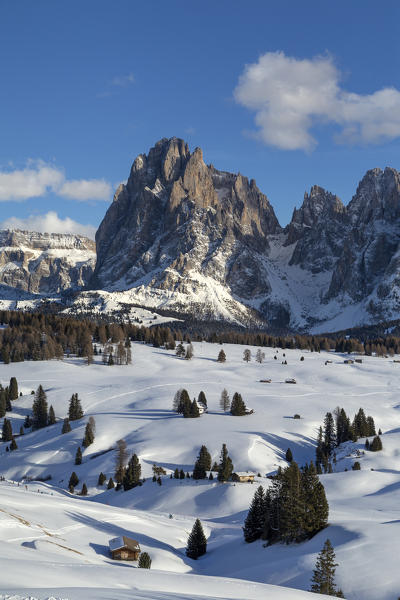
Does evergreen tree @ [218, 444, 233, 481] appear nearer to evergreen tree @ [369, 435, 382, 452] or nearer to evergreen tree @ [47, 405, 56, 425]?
evergreen tree @ [369, 435, 382, 452]

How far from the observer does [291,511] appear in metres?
41.9

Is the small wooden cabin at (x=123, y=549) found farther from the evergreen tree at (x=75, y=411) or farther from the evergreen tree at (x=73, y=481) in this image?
the evergreen tree at (x=75, y=411)

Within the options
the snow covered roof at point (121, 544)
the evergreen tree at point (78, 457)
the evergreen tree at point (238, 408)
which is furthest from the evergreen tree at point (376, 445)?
the snow covered roof at point (121, 544)

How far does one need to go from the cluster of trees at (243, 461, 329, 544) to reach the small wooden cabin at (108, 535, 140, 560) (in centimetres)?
1126

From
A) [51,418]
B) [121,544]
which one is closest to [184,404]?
[51,418]

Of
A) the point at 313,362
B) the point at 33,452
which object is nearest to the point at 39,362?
the point at 33,452

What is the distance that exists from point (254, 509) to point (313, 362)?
130m

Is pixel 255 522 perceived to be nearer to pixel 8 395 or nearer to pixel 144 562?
pixel 144 562

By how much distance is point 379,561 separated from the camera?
3259 cm

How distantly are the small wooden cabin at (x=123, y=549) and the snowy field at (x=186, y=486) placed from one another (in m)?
0.88

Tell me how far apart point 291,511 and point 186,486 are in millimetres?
30594

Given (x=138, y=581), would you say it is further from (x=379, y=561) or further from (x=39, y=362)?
(x=39, y=362)

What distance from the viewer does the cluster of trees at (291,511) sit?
137 ft

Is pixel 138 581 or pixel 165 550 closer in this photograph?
pixel 138 581
